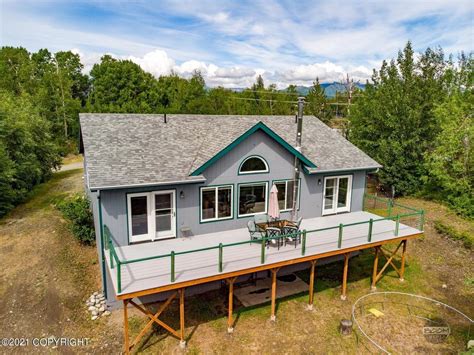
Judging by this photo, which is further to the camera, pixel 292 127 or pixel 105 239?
pixel 292 127

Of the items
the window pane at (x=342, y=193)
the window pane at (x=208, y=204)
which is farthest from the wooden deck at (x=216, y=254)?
the window pane at (x=342, y=193)

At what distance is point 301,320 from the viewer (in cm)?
1233

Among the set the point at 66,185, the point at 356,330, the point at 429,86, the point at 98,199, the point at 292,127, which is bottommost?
the point at 356,330

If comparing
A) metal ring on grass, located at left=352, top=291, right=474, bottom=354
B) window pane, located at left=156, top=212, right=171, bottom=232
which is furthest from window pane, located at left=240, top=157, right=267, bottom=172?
metal ring on grass, located at left=352, top=291, right=474, bottom=354

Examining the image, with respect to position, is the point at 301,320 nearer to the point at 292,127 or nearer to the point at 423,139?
the point at 292,127

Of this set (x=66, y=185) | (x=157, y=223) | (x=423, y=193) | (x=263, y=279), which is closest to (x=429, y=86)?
(x=423, y=193)

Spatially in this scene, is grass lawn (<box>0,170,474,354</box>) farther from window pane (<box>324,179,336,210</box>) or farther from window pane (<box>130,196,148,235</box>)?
window pane (<box>130,196,148,235</box>)

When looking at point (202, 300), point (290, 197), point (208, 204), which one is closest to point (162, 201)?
point (208, 204)

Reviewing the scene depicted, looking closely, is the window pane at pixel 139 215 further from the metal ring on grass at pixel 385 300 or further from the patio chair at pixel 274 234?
the metal ring on grass at pixel 385 300

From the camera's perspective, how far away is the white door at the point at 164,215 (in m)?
12.5

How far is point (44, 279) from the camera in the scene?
14.1 metres

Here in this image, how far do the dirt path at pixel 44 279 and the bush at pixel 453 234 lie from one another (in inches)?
705

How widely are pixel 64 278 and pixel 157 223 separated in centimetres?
513

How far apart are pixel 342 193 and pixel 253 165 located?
5370mm
